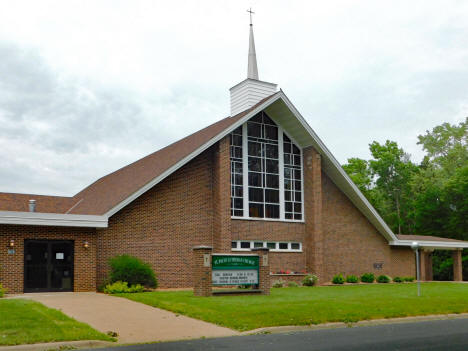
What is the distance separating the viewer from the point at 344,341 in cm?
1102

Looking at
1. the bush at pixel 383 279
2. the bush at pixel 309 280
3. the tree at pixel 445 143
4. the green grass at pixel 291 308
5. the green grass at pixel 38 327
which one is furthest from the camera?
the tree at pixel 445 143

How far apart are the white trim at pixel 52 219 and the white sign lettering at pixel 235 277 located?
5.76 metres

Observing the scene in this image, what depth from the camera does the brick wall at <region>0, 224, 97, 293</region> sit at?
68.7 feet

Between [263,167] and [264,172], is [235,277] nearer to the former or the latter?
[264,172]

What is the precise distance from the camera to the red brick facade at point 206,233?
22.4m

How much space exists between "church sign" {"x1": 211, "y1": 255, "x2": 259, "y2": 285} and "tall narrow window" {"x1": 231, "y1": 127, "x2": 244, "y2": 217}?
783 centimetres

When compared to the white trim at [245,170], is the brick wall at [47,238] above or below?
below

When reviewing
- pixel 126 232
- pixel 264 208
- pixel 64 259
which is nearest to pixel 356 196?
pixel 264 208

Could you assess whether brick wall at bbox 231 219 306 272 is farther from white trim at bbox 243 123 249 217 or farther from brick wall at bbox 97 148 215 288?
brick wall at bbox 97 148 215 288

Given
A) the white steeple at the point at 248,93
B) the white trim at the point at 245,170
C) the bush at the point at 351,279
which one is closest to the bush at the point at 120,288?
the white trim at the point at 245,170

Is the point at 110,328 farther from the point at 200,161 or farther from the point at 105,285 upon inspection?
the point at 200,161

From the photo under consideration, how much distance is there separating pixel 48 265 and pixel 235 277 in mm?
7651

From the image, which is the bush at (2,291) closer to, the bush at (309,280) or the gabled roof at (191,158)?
the gabled roof at (191,158)

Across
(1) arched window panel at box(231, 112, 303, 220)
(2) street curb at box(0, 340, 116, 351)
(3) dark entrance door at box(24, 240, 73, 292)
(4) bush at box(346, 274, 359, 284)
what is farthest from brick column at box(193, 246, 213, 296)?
(4) bush at box(346, 274, 359, 284)
